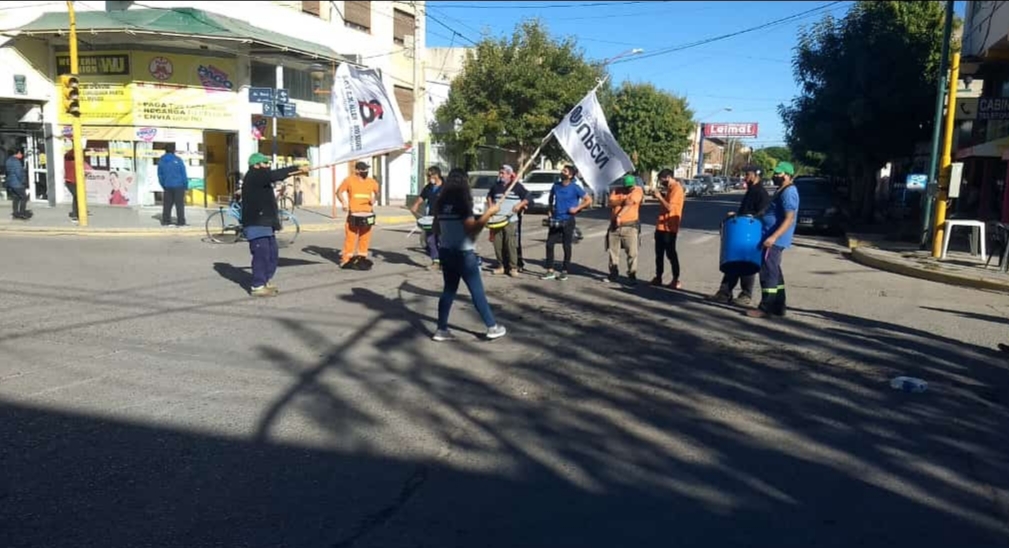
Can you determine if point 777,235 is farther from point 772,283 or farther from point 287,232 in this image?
point 287,232

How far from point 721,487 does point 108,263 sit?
10.6 metres

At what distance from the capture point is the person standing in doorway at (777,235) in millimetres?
8367

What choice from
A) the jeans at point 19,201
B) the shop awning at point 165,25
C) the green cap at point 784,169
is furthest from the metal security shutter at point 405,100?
the green cap at point 784,169

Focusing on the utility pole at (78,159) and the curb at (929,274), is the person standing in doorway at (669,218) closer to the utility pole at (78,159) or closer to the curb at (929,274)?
the curb at (929,274)

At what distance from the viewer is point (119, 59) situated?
21469 mm

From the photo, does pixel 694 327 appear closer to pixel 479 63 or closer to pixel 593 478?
pixel 593 478

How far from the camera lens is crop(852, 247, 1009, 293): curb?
11758 mm

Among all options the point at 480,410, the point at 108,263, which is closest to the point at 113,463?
the point at 480,410

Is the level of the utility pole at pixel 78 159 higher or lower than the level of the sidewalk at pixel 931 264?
higher

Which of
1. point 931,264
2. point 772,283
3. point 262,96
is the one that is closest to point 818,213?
point 931,264

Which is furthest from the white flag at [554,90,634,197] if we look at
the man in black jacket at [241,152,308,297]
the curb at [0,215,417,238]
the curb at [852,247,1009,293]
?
the curb at [0,215,417,238]

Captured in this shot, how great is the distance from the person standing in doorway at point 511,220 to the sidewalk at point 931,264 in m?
6.99

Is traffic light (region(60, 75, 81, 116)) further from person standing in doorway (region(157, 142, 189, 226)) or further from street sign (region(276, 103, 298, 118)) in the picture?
street sign (region(276, 103, 298, 118))

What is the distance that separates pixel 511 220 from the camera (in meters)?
11.1
